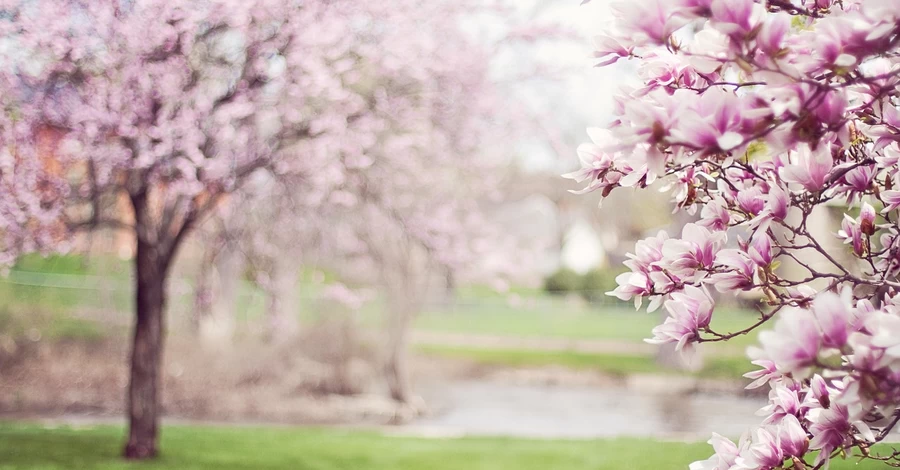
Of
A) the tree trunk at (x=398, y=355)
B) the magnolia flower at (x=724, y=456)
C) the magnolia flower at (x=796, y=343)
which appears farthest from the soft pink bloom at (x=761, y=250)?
the tree trunk at (x=398, y=355)

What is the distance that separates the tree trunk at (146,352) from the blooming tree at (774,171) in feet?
17.9

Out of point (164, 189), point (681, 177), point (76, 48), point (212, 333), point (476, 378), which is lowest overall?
point (476, 378)

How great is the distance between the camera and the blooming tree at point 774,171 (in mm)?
1383

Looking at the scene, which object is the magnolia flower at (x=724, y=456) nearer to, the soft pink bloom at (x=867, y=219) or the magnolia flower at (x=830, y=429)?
the magnolia flower at (x=830, y=429)

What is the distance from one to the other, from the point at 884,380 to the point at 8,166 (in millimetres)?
5814

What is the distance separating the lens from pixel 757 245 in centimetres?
192

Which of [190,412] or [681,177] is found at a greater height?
[681,177]

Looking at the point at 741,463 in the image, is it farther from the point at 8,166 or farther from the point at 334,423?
the point at 334,423

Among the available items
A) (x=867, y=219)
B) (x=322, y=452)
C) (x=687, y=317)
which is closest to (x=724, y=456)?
(x=687, y=317)

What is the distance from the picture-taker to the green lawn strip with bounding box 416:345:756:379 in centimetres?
1880

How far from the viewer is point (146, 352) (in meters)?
6.71

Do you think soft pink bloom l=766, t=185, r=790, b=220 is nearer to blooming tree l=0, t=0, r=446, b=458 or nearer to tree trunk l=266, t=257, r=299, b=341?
blooming tree l=0, t=0, r=446, b=458

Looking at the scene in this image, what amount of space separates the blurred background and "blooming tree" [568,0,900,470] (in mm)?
305

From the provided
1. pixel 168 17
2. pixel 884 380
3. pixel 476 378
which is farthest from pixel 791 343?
pixel 476 378
